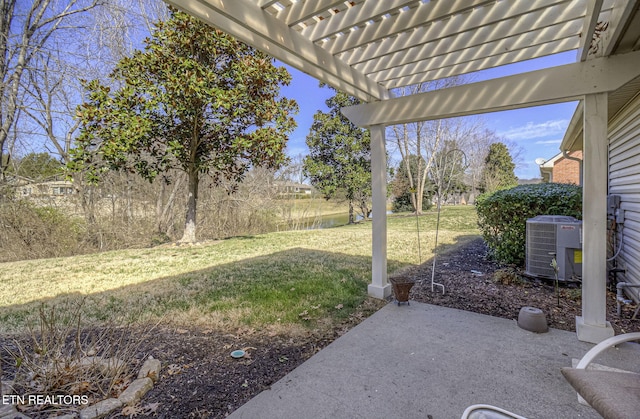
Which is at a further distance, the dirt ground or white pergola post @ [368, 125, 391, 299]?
white pergola post @ [368, 125, 391, 299]

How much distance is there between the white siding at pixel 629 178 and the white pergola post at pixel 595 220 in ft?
4.14

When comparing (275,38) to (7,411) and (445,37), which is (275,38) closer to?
(445,37)

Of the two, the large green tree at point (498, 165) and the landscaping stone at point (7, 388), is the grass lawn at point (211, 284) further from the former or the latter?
the large green tree at point (498, 165)

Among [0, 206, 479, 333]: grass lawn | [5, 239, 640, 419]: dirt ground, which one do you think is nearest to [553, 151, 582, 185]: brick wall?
[0, 206, 479, 333]: grass lawn

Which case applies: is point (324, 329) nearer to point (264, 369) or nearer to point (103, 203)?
point (264, 369)

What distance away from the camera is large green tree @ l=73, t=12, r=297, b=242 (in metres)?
5.94

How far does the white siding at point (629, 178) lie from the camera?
331cm

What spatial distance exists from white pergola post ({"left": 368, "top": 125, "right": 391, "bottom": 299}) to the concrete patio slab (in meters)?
→ 0.78

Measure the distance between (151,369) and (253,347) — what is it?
774 mm

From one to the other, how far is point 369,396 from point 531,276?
3661 mm

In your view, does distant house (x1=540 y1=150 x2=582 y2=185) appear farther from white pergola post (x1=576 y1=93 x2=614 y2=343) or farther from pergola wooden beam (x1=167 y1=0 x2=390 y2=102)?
pergola wooden beam (x1=167 y1=0 x2=390 y2=102)

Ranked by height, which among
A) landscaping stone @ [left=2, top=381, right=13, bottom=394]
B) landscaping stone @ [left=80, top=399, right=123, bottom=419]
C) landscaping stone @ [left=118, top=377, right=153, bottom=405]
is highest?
landscaping stone @ [left=2, top=381, right=13, bottom=394]

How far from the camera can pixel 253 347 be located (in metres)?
2.58

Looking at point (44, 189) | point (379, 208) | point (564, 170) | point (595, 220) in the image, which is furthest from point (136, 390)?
point (564, 170)
